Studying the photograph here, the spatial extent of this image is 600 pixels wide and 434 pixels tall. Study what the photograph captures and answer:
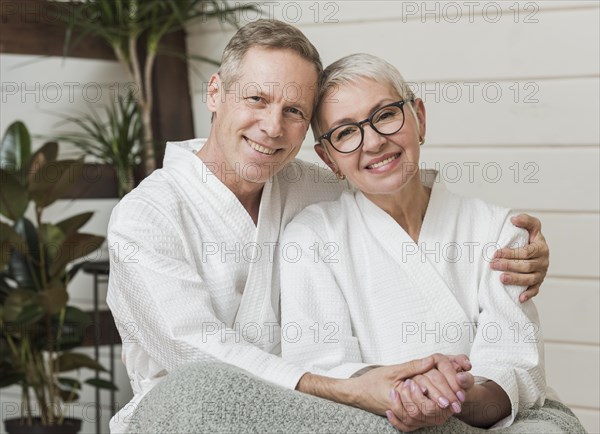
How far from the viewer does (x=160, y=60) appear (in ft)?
12.3

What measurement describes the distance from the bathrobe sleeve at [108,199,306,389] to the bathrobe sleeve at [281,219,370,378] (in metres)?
0.10

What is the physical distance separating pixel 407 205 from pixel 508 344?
1.30 feet

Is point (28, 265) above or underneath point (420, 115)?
underneath

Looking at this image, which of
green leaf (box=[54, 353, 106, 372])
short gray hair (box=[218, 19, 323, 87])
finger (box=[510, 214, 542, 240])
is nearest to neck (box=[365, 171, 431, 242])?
finger (box=[510, 214, 542, 240])

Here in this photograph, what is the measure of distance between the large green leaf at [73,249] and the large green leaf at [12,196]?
0.20 m

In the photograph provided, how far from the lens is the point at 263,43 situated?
2131 millimetres

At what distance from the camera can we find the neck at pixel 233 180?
2.22 metres

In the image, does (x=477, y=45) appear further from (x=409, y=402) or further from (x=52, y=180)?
(x=409, y=402)

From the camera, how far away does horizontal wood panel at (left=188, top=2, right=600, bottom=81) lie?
3.13 m

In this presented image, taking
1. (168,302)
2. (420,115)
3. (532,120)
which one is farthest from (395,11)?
(168,302)

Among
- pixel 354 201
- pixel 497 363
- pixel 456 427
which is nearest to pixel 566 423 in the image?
pixel 497 363

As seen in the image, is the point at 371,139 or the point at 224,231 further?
the point at 224,231

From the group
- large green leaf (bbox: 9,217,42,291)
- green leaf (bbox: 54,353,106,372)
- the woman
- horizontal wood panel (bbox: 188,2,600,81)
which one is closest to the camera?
the woman

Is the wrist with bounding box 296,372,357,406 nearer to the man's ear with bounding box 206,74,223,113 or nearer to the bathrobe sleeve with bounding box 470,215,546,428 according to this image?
the bathrobe sleeve with bounding box 470,215,546,428
